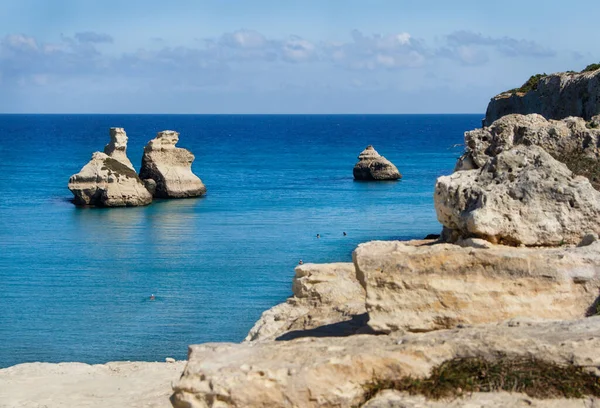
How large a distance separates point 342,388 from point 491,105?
123ft

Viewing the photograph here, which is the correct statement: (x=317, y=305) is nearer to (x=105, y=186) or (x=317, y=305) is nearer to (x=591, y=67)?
(x=591, y=67)

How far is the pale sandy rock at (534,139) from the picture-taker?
57.9 feet

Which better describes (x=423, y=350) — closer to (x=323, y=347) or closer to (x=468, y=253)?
(x=323, y=347)

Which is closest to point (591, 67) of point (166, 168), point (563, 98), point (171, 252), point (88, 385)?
point (563, 98)

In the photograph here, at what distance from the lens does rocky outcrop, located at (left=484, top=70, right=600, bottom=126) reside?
33.6 meters

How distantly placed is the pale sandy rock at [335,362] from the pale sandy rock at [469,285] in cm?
106

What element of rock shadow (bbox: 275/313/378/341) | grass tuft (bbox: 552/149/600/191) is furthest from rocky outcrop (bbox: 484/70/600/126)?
rock shadow (bbox: 275/313/378/341)

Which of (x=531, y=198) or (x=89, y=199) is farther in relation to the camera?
(x=89, y=199)

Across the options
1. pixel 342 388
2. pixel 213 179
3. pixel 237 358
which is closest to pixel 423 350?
pixel 342 388

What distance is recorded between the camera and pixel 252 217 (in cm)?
5322

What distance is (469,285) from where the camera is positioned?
10219mm

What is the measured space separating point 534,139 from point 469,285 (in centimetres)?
829

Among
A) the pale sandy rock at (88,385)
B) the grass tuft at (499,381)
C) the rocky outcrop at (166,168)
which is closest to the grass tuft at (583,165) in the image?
the pale sandy rock at (88,385)

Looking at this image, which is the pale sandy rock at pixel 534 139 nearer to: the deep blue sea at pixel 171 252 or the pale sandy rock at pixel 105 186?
the deep blue sea at pixel 171 252
